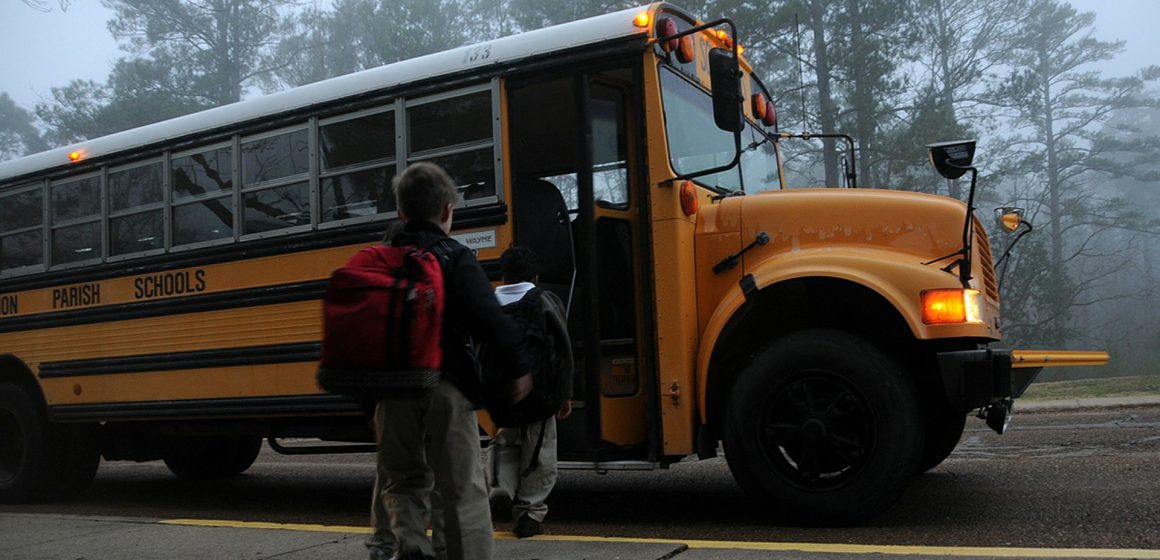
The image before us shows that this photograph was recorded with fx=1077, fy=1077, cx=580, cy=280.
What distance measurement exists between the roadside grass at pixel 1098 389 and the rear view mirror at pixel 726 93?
8.82 m

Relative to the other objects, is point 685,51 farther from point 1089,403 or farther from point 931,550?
point 1089,403

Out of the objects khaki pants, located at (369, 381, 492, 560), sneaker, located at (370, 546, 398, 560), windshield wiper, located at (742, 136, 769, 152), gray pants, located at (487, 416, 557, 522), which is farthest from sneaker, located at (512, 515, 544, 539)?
windshield wiper, located at (742, 136, 769, 152)

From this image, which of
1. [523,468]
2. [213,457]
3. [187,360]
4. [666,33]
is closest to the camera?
[523,468]

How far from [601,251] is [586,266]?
0.51 feet

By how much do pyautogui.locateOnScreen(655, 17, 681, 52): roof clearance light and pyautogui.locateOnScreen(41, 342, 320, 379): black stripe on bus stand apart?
2643 mm

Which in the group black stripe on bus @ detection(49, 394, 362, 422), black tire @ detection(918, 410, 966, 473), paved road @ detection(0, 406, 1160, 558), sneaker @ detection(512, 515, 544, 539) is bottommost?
paved road @ detection(0, 406, 1160, 558)

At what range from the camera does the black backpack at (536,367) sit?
3584 millimetres

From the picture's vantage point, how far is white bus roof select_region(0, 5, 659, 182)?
5.55 metres

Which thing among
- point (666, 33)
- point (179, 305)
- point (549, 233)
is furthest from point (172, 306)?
point (666, 33)

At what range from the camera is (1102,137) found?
3456 cm

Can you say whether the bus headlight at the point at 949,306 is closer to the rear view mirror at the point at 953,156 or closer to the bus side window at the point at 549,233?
the rear view mirror at the point at 953,156

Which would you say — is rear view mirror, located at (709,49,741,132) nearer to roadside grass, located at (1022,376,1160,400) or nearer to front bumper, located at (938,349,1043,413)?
front bumper, located at (938,349,1043,413)

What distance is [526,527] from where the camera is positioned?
16.9 ft

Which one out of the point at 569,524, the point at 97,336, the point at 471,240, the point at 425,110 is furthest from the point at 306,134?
the point at 569,524
